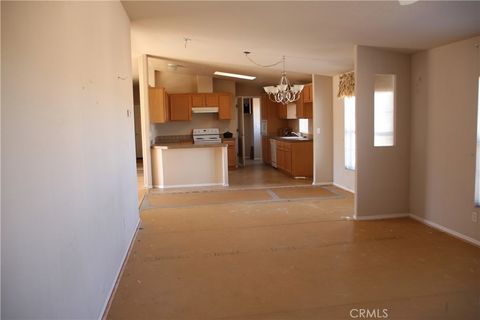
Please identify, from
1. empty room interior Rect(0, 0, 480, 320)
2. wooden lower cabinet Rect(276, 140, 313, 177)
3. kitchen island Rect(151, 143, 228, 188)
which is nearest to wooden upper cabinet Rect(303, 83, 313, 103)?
empty room interior Rect(0, 0, 480, 320)

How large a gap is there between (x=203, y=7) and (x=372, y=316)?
3.13 metres

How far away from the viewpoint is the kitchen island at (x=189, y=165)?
764 cm

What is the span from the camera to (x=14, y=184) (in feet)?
4.68

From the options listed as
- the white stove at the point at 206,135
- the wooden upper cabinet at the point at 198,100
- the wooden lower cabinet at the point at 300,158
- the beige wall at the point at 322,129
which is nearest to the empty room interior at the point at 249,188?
the beige wall at the point at 322,129

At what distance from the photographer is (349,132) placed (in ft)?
22.6

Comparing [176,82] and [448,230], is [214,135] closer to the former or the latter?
[176,82]

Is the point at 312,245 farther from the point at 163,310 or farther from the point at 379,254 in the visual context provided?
the point at 163,310

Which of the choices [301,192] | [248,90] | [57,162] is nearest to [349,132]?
[301,192]

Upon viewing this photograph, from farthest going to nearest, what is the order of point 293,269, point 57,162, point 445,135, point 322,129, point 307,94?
1. point 307,94
2. point 322,129
3. point 445,135
4. point 293,269
5. point 57,162

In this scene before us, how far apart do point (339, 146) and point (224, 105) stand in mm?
3638

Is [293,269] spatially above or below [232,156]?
below

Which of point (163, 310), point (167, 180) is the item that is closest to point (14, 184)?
point (163, 310)

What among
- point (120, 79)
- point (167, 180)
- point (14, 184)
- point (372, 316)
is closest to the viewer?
point (14, 184)

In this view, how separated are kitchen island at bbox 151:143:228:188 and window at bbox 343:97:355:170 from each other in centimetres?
244
